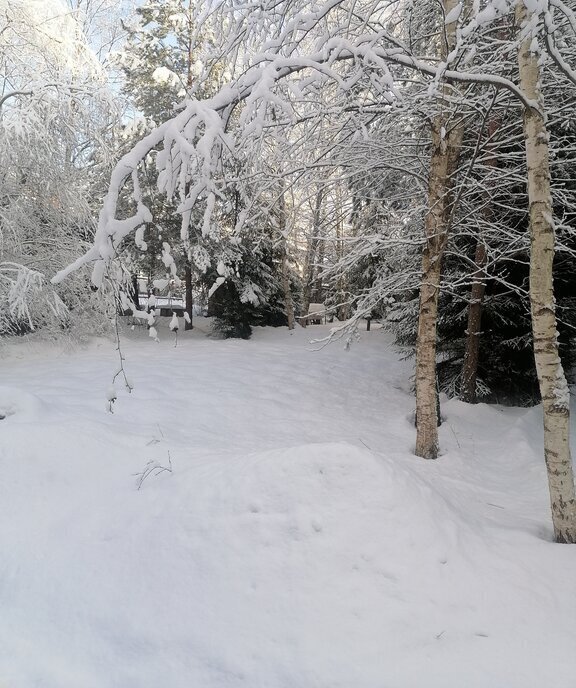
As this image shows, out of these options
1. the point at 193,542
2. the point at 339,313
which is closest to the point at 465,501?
the point at 193,542

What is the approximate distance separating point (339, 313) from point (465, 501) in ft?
61.0

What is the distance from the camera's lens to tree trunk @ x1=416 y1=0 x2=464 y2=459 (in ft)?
18.7

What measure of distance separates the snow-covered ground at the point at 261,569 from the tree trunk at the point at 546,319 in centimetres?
39

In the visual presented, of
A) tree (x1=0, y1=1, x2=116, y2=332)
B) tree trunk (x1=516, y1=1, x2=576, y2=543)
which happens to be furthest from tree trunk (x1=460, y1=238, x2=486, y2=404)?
tree (x1=0, y1=1, x2=116, y2=332)

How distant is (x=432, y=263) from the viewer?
5875mm

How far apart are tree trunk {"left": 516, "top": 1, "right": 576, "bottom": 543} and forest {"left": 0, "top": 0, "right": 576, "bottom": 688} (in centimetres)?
2

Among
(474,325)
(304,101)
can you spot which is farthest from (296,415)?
(304,101)

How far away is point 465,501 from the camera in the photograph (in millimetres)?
4523

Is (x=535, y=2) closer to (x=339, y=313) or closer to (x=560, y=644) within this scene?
(x=560, y=644)

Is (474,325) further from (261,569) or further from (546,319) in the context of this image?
(261,569)

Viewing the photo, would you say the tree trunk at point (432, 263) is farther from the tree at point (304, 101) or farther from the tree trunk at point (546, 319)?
the tree trunk at point (546, 319)

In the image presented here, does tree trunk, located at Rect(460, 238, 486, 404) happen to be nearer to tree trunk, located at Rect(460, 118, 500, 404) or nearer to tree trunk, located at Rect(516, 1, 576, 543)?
tree trunk, located at Rect(460, 118, 500, 404)

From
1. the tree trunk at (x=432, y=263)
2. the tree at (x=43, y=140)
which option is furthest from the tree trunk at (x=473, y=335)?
the tree at (x=43, y=140)

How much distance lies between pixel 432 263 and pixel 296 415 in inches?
130
